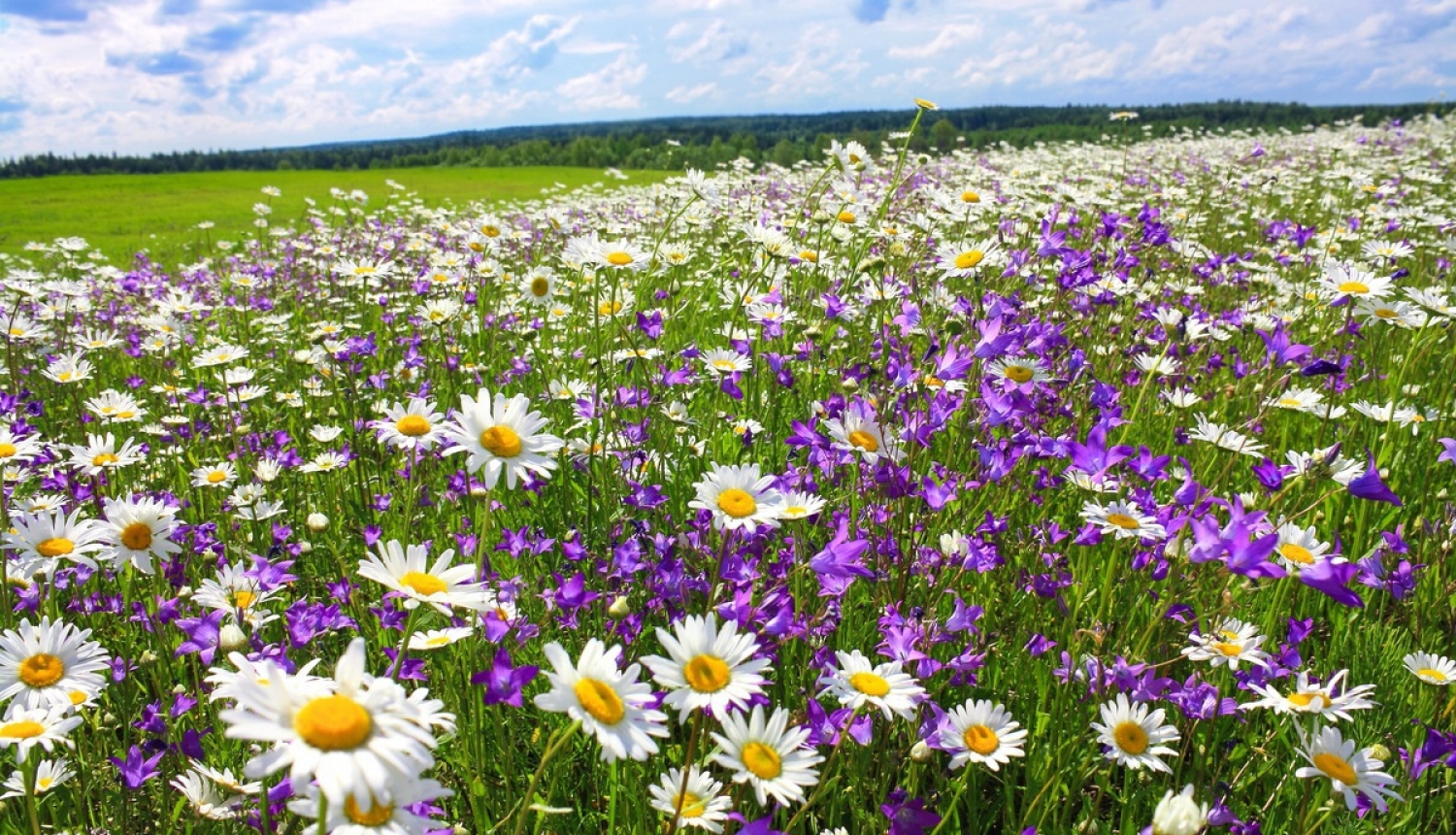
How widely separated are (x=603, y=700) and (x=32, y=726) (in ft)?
3.62

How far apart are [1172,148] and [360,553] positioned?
61.2ft

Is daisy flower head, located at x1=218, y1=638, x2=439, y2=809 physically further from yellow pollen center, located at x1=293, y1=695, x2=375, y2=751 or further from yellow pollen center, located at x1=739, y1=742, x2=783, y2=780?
yellow pollen center, located at x1=739, y1=742, x2=783, y2=780

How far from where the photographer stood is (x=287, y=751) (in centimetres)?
88

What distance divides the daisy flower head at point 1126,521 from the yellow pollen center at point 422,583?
1519mm

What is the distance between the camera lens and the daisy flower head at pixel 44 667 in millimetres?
1551

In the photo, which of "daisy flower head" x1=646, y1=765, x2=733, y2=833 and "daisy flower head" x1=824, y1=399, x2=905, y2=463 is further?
"daisy flower head" x1=824, y1=399, x2=905, y2=463

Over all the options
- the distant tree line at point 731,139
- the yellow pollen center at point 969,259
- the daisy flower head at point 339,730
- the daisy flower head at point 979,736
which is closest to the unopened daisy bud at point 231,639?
the daisy flower head at point 339,730

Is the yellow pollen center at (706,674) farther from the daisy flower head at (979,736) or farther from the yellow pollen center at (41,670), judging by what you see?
the yellow pollen center at (41,670)

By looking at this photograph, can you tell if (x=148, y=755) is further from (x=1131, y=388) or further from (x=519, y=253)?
(x=519, y=253)

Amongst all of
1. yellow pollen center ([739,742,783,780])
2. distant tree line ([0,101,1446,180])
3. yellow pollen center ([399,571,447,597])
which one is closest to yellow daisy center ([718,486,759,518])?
yellow pollen center ([739,742,783,780])

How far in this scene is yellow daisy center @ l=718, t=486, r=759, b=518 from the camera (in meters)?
1.78

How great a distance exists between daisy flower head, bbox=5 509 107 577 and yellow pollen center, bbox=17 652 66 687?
30 cm

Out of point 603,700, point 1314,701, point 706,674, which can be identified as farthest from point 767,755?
point 1314,701

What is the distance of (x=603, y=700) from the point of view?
1170mm
